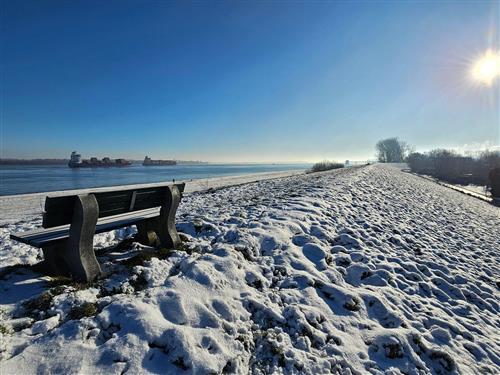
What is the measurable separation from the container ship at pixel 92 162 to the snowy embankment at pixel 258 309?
303 feet

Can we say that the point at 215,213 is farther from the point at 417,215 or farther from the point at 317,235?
the point at 417,215

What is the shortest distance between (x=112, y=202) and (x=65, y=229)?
707 millimetres

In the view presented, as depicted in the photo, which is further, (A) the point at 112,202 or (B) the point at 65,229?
(A) the point at 112,202

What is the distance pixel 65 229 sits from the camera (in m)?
3.66

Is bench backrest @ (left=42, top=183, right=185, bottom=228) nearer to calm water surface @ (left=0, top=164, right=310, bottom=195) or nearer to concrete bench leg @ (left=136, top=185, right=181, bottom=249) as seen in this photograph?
concrete bench leg @ (left=136, top=185, right=181, bottom=249)

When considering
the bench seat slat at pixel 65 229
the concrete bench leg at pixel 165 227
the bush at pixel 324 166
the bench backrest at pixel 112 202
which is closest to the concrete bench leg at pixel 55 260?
the bench seat slat at pixel 65 229

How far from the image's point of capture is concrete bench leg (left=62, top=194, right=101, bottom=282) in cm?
328

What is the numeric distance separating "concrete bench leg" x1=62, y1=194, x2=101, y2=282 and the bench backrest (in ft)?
0.34

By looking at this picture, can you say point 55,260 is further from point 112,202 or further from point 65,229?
point 112,202

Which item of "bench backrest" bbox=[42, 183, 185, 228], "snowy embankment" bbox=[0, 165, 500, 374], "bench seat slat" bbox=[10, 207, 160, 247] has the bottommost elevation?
"snowy embankment" bbox=[0, 165, 500, 374]

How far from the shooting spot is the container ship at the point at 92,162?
8244 cm

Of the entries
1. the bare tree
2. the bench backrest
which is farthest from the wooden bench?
the bare tree

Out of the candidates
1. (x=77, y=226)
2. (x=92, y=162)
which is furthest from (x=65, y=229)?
(x=92, y=162)

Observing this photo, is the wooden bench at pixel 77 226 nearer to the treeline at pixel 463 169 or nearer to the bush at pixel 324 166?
the bush at pixel 324 166
